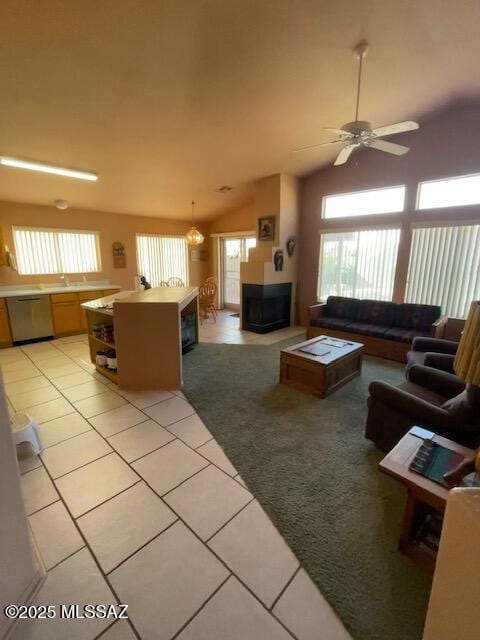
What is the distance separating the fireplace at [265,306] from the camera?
5352 millimetres

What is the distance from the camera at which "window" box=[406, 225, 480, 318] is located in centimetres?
402

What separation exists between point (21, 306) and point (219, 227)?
185 inches

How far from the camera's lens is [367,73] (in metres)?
2.97

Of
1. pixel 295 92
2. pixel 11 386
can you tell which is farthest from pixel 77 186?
pixel 295 92

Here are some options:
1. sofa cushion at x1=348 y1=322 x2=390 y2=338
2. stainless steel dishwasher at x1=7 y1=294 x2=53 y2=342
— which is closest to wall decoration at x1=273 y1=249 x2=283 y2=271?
sofa cushion at x1=348 y1=322 x2=390 y2=338

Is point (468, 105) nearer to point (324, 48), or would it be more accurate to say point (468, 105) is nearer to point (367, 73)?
point (367, 73)

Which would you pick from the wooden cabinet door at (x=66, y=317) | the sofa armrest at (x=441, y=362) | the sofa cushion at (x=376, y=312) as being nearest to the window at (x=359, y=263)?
the sofa cushion at (x=376, y=312)

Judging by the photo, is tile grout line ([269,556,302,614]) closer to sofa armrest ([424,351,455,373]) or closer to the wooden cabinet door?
sofa armrest ([424,351,455,373])

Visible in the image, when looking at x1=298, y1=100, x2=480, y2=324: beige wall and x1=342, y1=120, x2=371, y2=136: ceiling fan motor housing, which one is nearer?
x1=342, y1=120, x2=371, y2=136: ceiling fan motor housing

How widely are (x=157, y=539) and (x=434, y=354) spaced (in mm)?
2705

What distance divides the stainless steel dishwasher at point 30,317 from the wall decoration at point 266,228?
3.98 meters

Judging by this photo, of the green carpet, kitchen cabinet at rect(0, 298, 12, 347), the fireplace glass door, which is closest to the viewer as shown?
the green carpet

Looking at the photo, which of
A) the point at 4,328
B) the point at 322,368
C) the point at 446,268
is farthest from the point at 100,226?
the point at 446,268

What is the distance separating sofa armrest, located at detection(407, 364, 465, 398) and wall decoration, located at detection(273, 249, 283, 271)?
3.43 meters
